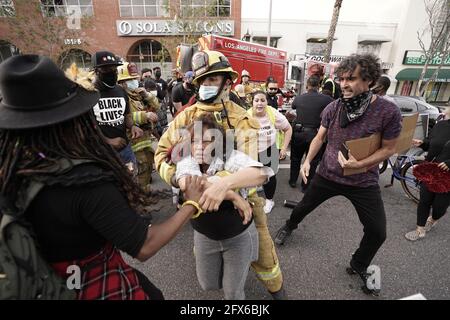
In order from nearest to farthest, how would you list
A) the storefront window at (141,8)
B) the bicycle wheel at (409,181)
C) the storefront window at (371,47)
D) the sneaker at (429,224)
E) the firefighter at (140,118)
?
the sneaker at (429,224), the firefighter at (140,118), the bicycle wheel at (409,181), the storefront window at (141,8), the storefront window at (371,47)

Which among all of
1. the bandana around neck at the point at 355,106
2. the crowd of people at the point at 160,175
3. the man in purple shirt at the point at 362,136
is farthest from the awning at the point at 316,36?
the bandana around neck at the point at 355,106

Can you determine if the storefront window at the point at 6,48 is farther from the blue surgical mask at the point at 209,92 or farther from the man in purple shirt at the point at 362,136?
the man in purple shirt at the point at 362,136

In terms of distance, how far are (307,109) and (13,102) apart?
13.2 feet

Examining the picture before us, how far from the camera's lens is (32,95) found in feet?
2.93

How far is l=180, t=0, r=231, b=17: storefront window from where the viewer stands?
687 inches

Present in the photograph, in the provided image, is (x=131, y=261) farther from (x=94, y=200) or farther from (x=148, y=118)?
(x=94, y=200)

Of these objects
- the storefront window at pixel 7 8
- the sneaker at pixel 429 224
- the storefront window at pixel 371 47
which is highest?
the storefront window at pixel 7 8

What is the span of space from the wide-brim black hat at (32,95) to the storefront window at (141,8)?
75.5ft

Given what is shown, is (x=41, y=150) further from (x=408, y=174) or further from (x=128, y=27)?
(x=128, y=27)

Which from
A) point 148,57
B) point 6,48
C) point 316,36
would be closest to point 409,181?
point 316,36

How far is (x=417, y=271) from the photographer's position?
2695 mm

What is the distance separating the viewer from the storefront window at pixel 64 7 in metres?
18.3

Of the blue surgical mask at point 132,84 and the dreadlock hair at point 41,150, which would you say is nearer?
the dreadlock hair at point 41,150

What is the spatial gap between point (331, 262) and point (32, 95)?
3.02 meters
